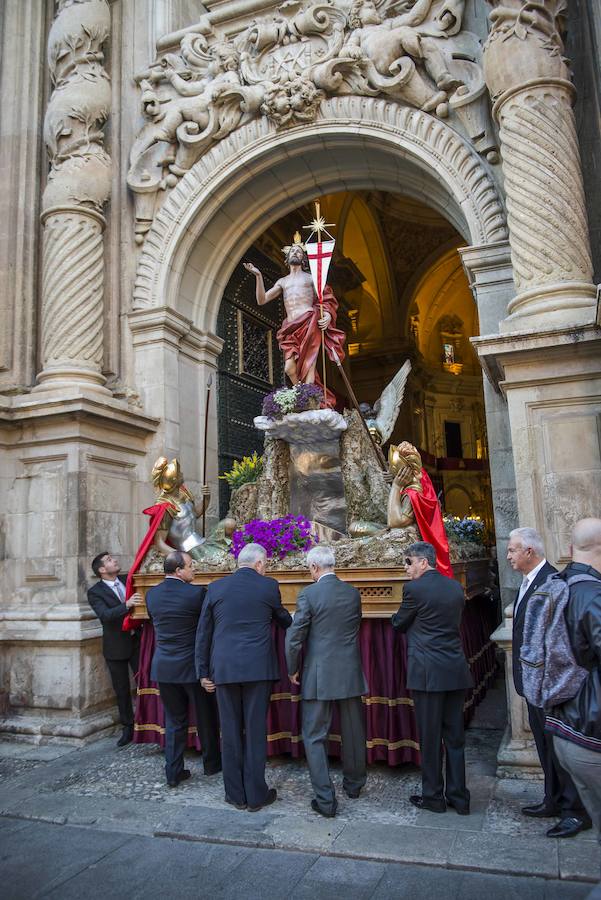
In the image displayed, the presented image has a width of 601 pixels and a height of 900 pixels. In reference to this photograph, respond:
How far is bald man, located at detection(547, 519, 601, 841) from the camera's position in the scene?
9.09 ft

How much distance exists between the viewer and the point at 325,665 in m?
4.49

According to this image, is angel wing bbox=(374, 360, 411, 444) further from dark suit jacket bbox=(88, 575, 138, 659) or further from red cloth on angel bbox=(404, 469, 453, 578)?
dark suit jacket bbox=(88, 575, 138, 659)

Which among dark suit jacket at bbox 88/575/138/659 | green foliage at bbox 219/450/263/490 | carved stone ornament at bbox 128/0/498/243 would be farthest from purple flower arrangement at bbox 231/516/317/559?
carved stone ornament at bbox 128/0/498/243

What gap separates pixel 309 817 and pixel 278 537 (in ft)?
8.83

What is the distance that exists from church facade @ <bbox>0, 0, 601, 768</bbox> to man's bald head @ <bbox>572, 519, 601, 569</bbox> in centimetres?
241

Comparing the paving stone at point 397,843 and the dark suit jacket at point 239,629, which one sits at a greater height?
the dark suit jacket at point 239,629

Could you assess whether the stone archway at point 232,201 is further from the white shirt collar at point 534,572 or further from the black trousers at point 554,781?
the black trousers at point 554,781

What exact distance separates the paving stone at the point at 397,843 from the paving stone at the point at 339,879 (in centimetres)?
10

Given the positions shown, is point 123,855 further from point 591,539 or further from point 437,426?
point 437,426

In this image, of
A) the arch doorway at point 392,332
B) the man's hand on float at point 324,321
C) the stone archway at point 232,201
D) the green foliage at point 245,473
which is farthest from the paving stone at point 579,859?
the arch doorway at point 392,332

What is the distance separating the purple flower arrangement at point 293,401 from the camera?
777 centimetres

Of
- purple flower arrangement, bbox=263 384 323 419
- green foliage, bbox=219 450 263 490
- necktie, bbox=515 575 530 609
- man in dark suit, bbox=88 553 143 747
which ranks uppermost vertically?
purple flower arrangement, bbox=263 384 323 419

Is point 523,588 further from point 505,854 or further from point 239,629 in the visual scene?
point 239,629

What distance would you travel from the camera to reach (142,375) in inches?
334
